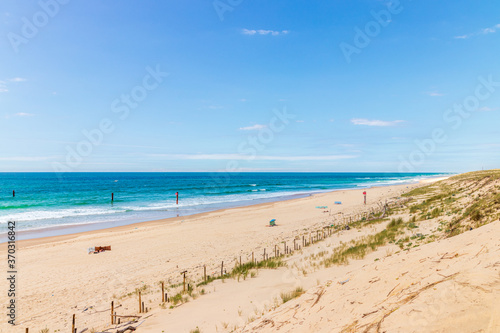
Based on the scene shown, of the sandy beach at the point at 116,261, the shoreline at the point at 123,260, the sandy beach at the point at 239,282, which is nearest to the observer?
the sandy beach at the point at 239,282

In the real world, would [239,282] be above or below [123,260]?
above

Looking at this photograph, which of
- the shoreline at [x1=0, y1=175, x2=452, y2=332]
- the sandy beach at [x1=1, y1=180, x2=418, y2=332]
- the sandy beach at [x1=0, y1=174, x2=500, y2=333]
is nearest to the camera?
the sandy beach at [x1=0, y1=174, x2=500, y2=333]

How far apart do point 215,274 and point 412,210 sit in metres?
21.0

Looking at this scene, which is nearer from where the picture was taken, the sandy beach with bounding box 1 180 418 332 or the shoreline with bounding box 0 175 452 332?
the sandy beach with bounding box 1 180 418 332

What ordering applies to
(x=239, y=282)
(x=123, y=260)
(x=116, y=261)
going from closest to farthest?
1. (x=239, y=282)
2. (x=116, y=261)
3. (x=123, y=260)

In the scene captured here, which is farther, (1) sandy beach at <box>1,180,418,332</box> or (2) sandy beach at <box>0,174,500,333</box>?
(1) sandy beach at <box>1,180,418,332</box>

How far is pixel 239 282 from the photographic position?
41.8ft

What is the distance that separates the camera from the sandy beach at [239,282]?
18.5ft

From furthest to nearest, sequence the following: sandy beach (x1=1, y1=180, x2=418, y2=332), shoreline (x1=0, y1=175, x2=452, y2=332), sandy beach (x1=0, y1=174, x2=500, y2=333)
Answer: shoreline (x1=0, y1=175, x2=452, y2=332) → sandy beach (x1=1, y1=180, x2=418, y2=332) → sandy beach (x1=0, y1=174, x2=500, y2=333)

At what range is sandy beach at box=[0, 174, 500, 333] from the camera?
18.5 feet

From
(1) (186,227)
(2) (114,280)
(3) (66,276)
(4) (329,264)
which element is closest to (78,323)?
(2) (114,280)

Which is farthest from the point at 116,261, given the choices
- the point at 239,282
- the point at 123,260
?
the point at 239,282

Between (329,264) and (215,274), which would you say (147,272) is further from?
(329,264)

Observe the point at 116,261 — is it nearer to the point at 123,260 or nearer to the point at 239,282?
the point at 123,260
